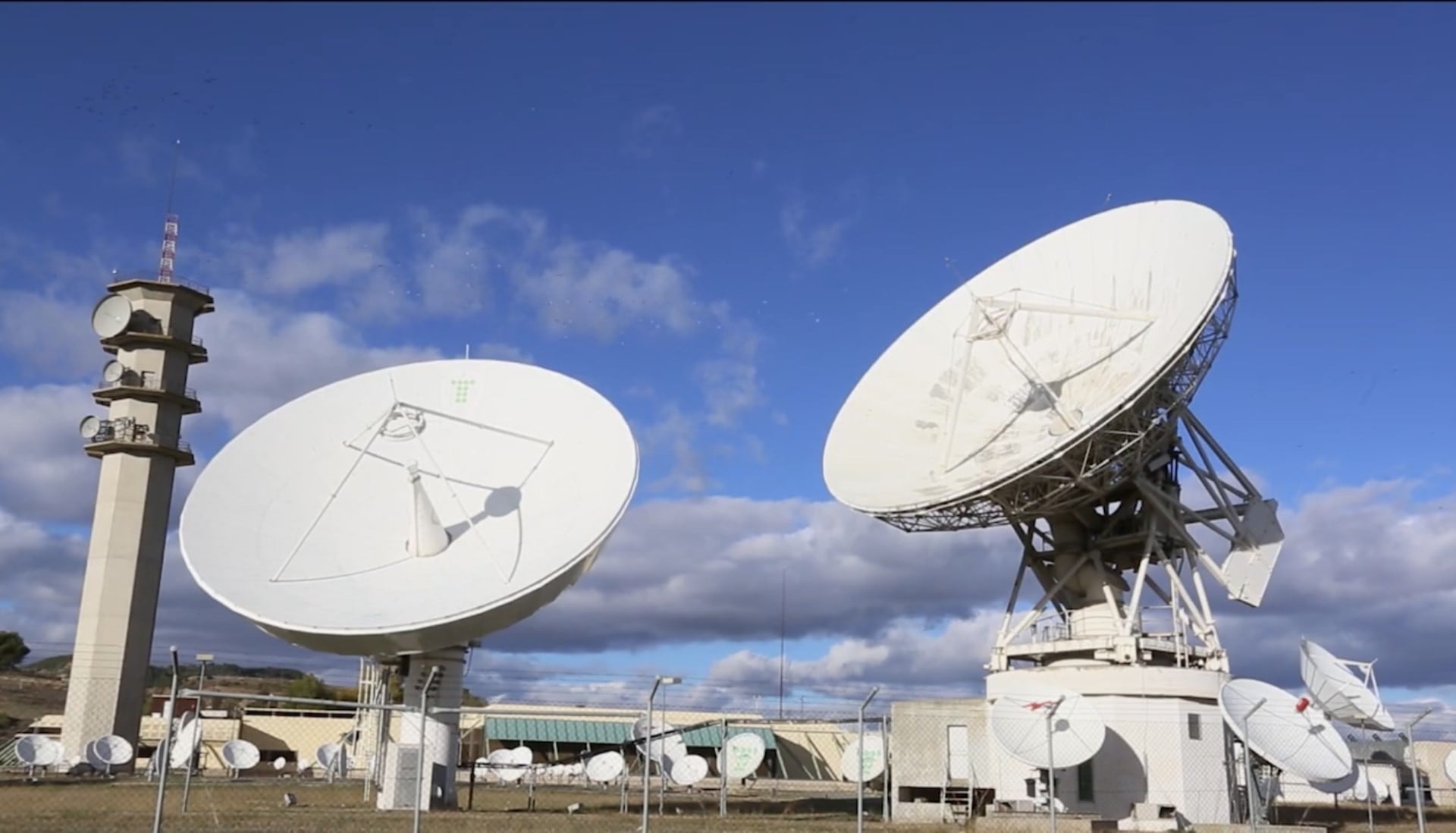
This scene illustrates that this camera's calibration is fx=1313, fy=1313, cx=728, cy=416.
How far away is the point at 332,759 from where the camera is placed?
197 feet

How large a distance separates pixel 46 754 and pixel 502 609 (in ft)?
105

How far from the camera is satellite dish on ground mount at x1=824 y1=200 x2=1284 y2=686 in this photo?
111ft

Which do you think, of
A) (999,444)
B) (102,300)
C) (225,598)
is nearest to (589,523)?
(225,598)

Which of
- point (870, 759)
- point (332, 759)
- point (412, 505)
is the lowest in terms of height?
point (332, 759)

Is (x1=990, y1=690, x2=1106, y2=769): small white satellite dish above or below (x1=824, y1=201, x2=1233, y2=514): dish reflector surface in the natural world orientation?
below

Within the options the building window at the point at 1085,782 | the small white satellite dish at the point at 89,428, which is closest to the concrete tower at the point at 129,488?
the small white satellite dish at the point at 89,428

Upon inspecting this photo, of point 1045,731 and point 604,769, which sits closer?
point 1045,731

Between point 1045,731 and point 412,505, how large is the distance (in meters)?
17.2

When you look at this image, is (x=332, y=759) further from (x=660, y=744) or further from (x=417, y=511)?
(x=417, y=511)

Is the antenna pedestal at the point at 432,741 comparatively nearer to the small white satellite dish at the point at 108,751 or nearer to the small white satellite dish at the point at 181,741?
the small white satellite dish at the point at 181,741

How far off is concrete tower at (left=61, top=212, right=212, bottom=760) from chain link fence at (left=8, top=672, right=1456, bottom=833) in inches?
145

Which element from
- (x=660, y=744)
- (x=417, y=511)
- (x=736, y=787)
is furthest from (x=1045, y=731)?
(x=736, y=787)

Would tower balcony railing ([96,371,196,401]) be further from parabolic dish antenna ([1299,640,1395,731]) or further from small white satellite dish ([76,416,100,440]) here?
parabolic dish antenna ([1299,640,1395,731])

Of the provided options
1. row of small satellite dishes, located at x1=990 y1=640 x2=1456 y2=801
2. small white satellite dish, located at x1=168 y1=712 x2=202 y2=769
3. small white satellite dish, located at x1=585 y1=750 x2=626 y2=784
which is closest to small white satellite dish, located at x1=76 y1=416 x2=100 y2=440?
small white satellite dish, located at x1=168 y1=712 x2=202 y2=769
